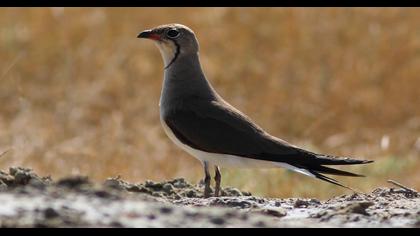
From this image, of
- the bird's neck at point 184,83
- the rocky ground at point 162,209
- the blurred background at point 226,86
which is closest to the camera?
the rocky ground at point 162,209

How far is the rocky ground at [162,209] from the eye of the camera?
15.7 feet

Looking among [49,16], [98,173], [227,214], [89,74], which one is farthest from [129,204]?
[49,16]

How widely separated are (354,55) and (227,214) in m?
9.92

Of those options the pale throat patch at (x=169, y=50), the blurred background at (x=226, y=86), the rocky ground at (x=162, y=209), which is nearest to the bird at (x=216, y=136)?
the pale throat patch at (x=169, y=50)

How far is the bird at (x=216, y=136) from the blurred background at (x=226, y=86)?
2.19m

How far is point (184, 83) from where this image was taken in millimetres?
7840

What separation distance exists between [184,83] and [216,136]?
0.69 m

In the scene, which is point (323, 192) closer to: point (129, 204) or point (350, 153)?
point (350, 153)

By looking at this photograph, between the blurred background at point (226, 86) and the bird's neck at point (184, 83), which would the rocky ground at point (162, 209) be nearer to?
the bird's neck at point (184, 83)

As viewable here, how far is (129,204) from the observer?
5.09 metres

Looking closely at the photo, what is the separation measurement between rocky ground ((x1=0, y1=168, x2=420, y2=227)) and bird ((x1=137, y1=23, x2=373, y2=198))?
0.44 meters

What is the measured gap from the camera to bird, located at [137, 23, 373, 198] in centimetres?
712

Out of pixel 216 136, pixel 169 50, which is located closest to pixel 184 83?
pixel 169 50

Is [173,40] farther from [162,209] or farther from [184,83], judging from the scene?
[162,209]
